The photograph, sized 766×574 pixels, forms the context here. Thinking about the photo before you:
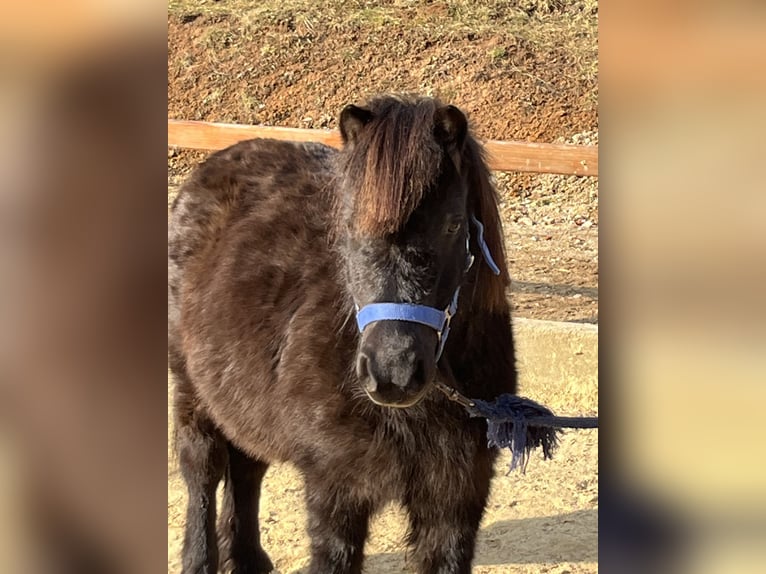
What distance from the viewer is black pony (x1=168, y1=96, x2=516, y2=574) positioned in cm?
191

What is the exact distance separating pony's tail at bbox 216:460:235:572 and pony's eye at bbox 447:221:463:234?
1810mm

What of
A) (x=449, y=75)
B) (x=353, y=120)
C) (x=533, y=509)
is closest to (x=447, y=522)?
(x=353, y=120)

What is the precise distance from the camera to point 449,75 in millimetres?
11219

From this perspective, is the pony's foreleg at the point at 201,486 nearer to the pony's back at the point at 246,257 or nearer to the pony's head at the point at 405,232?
the pony's back at the point at 246,257

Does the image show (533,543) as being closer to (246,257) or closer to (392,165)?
(246,257)

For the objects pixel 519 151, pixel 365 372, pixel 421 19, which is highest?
pixel 421 19

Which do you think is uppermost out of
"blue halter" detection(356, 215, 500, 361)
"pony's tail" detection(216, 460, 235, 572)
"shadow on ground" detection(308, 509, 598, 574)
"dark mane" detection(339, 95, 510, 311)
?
"dark mane" detection(339, 95, 510, 311)

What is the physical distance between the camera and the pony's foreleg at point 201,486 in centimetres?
325

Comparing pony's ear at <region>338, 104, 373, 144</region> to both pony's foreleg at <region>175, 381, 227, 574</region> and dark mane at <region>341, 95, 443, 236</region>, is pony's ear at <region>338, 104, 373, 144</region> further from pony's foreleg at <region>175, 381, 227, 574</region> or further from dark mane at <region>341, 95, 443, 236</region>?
pony's foreleg at <region>175, 381, 227, 574</region>

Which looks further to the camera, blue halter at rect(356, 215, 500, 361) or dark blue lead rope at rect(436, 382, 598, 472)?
dark blue lead rope at rect(436, 382, 598, 472)

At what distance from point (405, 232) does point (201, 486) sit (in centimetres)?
185

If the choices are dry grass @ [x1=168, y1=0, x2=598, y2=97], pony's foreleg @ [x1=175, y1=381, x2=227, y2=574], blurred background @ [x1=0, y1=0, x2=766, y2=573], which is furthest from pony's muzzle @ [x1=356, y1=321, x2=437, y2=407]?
dry grass @ [x1=168, y1=0, x2=598, y2=97]

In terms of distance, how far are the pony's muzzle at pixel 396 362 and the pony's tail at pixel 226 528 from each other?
1.72 m

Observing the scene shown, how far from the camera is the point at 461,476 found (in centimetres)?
228
